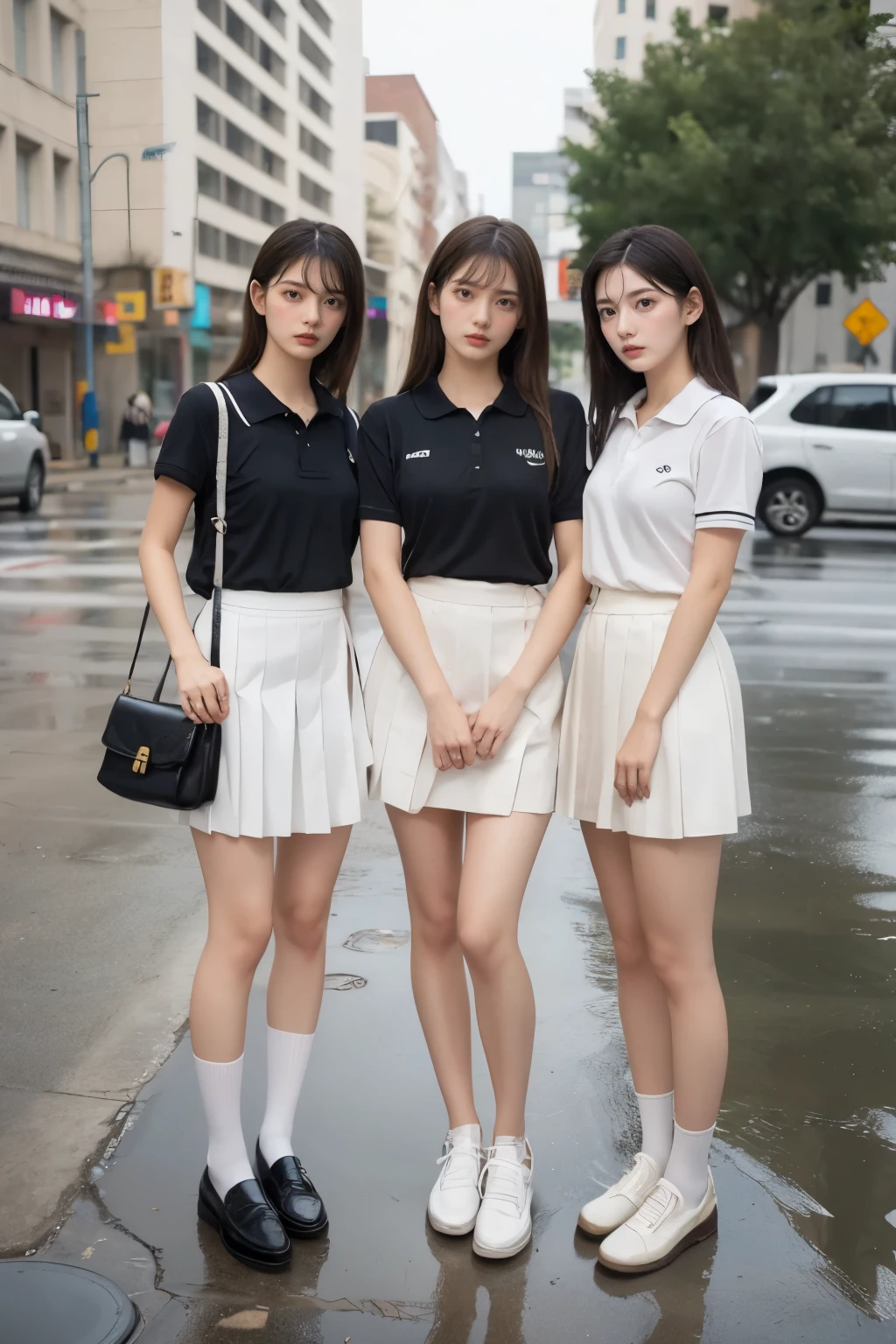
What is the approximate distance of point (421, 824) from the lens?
2.75 meters

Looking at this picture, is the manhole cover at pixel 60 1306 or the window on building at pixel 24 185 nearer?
the manhole cover at pixel 60 1306

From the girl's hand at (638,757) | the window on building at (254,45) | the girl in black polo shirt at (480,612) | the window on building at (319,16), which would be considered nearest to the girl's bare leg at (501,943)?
the girl in black polo shirt at (480,612)

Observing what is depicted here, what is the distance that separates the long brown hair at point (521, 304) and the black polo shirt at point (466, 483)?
0.05m

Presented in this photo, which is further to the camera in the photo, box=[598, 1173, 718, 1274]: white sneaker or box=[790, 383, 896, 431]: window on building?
box=[790, 383, 896, 431]: window on building

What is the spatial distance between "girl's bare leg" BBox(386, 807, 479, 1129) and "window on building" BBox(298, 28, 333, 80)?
24.7 meters

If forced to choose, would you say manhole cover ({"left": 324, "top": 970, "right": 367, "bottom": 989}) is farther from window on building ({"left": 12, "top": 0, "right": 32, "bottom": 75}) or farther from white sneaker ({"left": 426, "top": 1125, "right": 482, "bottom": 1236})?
window on building ({"left": 12, "top": 0, "right": 32, "bottom": 75})

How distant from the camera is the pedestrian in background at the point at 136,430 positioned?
29.7 meters

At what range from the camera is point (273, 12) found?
82.7 feet

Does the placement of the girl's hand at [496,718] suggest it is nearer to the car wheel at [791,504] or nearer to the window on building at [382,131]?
the car wheel at [791,504]

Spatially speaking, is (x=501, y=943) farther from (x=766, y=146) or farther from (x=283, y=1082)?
(x=766, y=146)

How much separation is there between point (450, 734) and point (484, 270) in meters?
0.87

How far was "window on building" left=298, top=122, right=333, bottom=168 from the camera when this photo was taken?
27.0 meters

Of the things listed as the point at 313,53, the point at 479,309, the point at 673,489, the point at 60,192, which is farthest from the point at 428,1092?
the point at 313,53

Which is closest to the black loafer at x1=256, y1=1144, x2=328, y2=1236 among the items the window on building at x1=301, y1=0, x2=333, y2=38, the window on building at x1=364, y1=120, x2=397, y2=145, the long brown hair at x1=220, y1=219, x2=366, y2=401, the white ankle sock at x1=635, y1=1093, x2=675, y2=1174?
the white ankle sock at x1=635, y1=1093, x2=675, y2=1174
